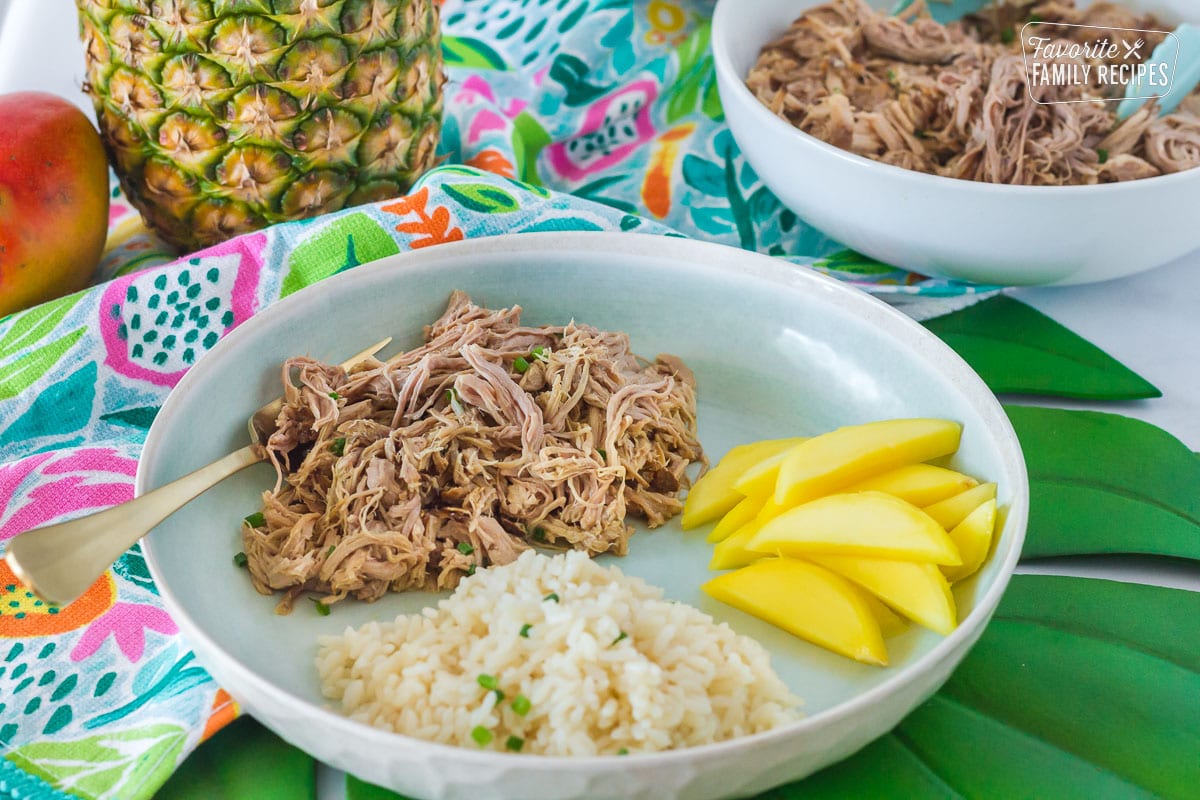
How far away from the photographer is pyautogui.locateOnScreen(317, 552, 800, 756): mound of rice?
1.28 metres

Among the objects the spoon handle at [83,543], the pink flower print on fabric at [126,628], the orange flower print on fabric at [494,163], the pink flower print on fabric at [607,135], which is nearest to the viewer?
the spoon handle at [83,543]

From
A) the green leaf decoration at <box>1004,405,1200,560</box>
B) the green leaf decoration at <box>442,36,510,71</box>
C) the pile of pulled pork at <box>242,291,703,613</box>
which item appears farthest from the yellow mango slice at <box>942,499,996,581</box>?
the green leaf decoration at <box>442,36,510,71</box>

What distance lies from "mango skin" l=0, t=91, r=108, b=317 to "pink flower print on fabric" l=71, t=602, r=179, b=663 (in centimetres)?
82

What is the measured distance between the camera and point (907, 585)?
1484mm

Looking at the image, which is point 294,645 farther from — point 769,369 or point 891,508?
point 769,369

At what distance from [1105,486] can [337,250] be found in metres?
1.50

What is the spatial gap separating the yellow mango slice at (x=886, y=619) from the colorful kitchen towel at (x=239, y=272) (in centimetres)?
90

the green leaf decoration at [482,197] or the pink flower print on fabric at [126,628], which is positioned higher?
the green leaf decoration at [482,197]

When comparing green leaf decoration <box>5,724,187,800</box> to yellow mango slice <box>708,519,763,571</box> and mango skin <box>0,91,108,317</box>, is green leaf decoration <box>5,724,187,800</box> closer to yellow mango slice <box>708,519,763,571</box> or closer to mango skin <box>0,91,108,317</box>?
yellow mango slice <box>708,519,763,571</box>

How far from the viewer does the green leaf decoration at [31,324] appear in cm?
199

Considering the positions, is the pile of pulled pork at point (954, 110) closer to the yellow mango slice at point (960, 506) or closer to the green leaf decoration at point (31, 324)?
the yellow mango slice at point (960, 506)

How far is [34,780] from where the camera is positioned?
4.58ft

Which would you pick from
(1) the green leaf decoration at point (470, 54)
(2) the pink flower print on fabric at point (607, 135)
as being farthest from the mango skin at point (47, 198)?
(2) the pink flower print on fabric at point (607, 135)

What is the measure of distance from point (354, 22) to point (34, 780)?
1449 mm
